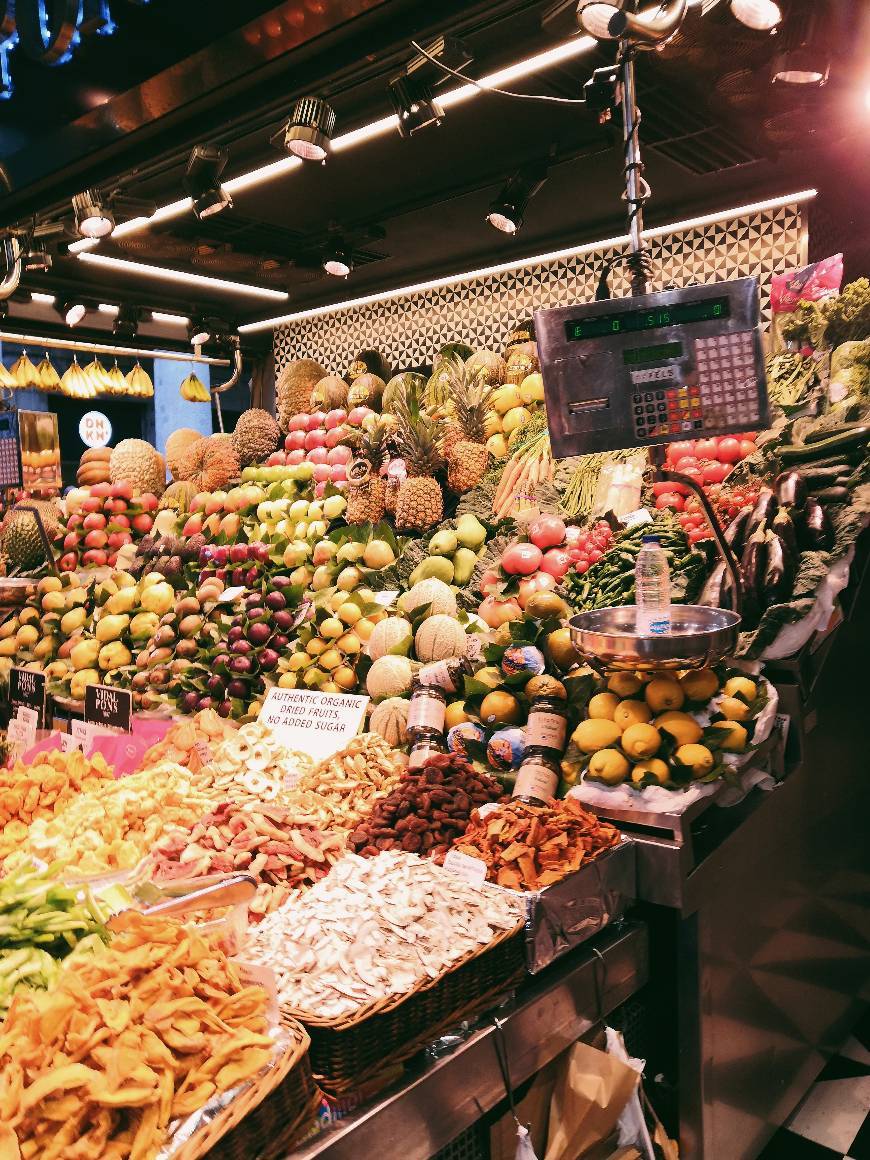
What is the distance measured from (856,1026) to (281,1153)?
3.05 meters

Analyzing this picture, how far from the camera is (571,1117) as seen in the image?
6.70ft

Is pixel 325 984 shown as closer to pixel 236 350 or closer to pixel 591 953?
pixel 591 953

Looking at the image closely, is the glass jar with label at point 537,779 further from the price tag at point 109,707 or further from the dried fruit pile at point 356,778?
the price tag at point 109,707

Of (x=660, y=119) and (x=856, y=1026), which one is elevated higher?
(x=660, y=119)

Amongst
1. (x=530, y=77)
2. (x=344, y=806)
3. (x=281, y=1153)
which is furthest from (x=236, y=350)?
(x=281, y=1153)

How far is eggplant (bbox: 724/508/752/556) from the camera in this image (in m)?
2.97

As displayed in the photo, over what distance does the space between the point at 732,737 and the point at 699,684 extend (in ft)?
0.58

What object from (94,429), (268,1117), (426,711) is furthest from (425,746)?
(94,429)

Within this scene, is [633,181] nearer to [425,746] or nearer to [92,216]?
[425,746]

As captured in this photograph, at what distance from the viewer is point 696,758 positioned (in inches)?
91.8

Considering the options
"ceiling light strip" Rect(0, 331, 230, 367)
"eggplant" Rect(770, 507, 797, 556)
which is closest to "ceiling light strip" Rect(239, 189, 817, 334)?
"ceiling light strip" Rect(0, 331, 230, 367)

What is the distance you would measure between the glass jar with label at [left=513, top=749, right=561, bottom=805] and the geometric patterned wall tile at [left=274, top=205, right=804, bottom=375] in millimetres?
3513

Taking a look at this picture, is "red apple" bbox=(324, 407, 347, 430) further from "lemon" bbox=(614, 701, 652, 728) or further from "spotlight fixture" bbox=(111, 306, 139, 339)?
"lemon" bbox=(614, 701, 652, 728)

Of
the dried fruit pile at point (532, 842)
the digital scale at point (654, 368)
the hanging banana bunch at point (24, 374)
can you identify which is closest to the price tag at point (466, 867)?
the dried fruit pile at point (532, 842)
